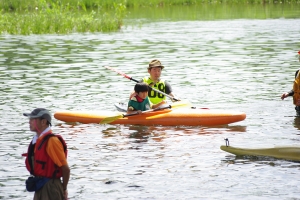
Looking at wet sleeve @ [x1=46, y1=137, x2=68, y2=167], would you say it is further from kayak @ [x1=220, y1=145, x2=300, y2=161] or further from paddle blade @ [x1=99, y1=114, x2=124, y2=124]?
paddle blade @ [x1=99, y1=114, x2=124, y2=124]

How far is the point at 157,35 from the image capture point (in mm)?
32250

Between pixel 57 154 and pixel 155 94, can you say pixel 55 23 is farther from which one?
pixel 57 154

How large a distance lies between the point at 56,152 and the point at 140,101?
21.6ft

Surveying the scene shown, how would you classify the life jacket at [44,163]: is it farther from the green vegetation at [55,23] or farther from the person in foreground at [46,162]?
the green vegetation at [55,23]

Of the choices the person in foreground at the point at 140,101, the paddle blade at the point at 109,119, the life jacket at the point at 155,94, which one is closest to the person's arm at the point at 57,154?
the person in foreground at the point at 140,101

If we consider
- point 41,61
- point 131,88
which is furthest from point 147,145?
point 41,61

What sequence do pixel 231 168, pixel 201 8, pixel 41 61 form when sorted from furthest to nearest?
pixel 201 8 → pixel 41 61 → pixel 231 168

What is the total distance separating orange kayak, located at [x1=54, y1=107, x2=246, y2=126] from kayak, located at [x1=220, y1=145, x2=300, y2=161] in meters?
2.54

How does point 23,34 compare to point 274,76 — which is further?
point 23,34

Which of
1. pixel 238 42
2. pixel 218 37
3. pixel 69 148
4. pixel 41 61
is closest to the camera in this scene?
pixel 69 148

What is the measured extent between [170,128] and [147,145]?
1.51 metres

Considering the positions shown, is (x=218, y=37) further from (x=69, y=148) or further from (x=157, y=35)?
(x=69, y=148)

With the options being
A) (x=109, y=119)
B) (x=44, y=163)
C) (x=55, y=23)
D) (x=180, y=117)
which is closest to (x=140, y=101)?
(x=109, y=119)

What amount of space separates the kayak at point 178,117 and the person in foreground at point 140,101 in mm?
131
